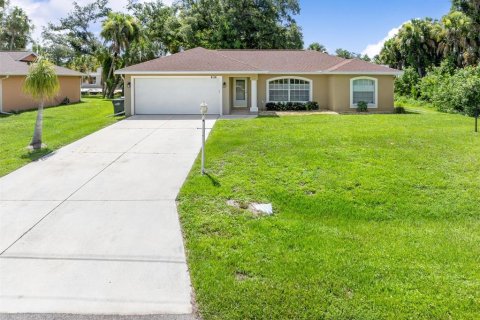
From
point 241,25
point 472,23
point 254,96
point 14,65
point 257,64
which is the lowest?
point 254,96

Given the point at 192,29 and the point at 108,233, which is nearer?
the point at 108,233

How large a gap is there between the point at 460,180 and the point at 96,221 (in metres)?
7.25

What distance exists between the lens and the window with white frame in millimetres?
24219

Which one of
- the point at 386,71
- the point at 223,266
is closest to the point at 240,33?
the point at 386,71

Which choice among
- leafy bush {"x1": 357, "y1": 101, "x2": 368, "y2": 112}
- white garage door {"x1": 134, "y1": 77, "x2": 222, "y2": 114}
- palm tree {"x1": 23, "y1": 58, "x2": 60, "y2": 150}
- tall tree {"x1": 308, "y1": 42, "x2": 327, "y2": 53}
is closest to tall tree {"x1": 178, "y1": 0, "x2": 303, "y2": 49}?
white garage door {"x1": 134, "y1": 77, "x2": 222, "y2": 114}

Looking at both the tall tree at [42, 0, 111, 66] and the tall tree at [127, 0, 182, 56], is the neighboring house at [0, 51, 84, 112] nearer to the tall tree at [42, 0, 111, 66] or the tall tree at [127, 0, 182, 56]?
the tall tree at [127, 0, 182, 56]

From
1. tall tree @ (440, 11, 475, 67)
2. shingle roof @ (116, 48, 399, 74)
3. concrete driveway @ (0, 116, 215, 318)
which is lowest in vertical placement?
concrete driveway @ (0, 116, 215, 318)

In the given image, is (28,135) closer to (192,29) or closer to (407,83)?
(192,29)

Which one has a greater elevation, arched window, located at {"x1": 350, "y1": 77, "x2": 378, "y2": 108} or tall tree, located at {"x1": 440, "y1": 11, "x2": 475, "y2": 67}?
tall tree, located at {"x1": 440, "y1": 11, "x2": 475, "y2": 67}

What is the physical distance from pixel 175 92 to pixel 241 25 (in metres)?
18.9

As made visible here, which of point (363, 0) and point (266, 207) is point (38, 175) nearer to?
point (266, 207)

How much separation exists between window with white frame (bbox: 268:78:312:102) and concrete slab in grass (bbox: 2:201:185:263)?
1774cm

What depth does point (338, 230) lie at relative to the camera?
6.33m

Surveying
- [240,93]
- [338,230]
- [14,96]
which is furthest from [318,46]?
[338,230]
